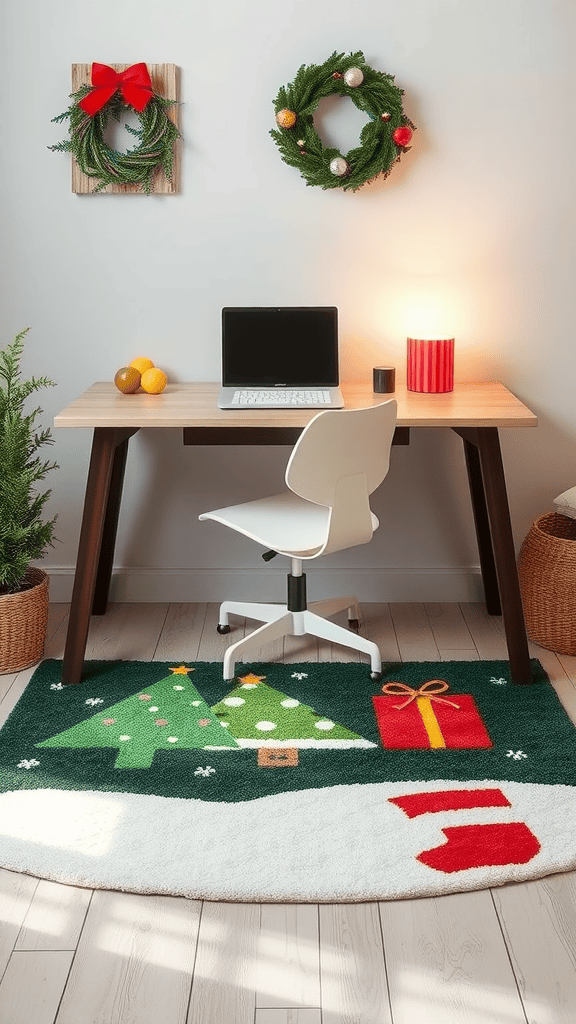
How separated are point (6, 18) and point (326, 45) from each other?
960 mm

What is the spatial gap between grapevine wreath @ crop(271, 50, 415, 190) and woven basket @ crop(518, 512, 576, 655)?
1.22m

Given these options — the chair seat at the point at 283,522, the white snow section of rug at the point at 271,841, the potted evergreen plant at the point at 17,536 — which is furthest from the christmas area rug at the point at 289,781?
the chair seat at the point at 283,522

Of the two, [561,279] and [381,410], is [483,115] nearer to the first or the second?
[561,279]

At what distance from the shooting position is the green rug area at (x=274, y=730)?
2.46 m

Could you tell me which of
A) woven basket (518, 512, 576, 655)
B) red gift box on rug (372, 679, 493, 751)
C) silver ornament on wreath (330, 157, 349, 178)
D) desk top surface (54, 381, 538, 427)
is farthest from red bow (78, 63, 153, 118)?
red gift box on rug (372, 679, 493, 751)

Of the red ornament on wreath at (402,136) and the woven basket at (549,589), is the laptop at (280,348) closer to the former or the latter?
the red ornament on wreath at (402,136)

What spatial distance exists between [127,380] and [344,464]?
813 millimetres

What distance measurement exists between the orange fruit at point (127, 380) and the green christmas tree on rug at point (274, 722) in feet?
3.11

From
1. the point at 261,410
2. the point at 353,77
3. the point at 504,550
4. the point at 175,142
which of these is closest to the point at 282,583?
the point at 261,410

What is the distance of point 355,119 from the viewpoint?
3.26 m

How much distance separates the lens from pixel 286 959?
1.89 meters

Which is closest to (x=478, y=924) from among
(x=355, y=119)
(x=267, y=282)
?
(x=267, y=282)

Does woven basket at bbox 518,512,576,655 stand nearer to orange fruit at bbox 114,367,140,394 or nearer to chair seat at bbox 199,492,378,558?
chair seat at bbox 199,492,378,558

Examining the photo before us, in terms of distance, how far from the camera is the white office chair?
2664 mm
